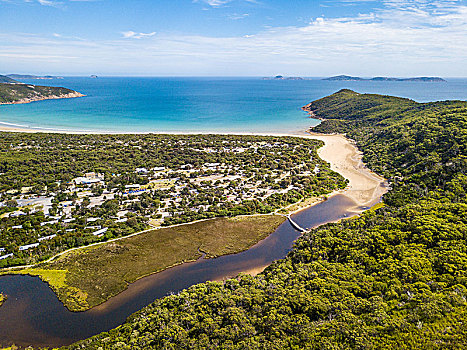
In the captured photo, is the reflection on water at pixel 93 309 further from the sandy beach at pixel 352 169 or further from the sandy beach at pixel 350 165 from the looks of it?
the sandy beach at pixel 350 165

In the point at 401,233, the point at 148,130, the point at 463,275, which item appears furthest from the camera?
the point at 148,130

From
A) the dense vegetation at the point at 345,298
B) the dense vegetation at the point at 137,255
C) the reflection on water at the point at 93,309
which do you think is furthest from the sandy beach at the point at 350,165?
the reflection on water at the point at 93,309

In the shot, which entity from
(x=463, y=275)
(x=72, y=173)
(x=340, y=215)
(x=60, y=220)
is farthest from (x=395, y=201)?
(x=72, y=173)

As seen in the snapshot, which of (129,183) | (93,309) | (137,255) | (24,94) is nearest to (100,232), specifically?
(137,255)

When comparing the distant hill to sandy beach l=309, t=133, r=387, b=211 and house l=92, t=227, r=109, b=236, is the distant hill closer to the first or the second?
house l=92, t=227, r=109, b=236

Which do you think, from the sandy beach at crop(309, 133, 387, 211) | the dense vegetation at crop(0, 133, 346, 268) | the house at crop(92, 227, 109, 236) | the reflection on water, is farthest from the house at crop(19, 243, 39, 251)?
the sandy beach at crop(309, 133, 387, 211)

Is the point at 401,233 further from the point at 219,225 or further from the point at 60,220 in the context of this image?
the point at 60,220
